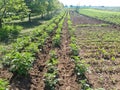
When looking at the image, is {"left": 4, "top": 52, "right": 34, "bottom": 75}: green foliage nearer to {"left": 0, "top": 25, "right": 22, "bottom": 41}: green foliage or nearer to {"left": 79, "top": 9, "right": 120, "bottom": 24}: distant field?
{"left": 0, "top": 25, "right": 22, "bottom": 41}: green foliage

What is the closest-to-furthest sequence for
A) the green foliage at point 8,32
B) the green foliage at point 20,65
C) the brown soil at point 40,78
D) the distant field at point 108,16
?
the brown soil at point 40,78
the green foliage at point 20,65
the green foliage at point 8,32
the distant field at point 108,16

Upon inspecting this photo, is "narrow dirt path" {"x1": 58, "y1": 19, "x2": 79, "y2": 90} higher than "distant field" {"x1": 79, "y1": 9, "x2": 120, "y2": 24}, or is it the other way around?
"narrow dirt path" {"x1": 58, "y1": 19, "x2": 79, "y2": 90}

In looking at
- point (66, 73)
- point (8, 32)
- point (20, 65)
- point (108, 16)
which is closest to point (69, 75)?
point (66, 73)

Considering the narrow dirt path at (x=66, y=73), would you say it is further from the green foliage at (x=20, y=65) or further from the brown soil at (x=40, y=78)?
the green foliage at (x=20, y=65)

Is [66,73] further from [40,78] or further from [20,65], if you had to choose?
[20,65]

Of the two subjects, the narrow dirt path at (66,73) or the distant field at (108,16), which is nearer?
the narrow dirt path at (66,73)

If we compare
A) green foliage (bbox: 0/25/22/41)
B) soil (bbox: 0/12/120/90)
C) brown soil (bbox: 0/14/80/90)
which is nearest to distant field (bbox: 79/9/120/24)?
green foliage (bbox: 0/25/22/41)

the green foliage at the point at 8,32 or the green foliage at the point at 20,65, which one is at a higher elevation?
the green foliage at the point at 20,65

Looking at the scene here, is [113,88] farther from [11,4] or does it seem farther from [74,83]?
[11,4]

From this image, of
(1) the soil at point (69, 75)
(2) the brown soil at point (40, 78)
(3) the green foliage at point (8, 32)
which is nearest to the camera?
(2) the brown soil at point (40, 78)

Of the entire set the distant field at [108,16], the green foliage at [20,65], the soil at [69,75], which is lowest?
the distant field at [108,16]

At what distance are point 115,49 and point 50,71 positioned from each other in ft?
24.7

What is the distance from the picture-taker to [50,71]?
9.45 meters

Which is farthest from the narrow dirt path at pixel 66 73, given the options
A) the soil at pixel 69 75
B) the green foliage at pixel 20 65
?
the green foliage at pixel 20 65
